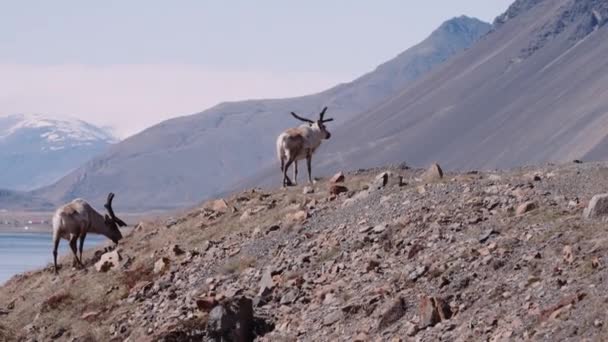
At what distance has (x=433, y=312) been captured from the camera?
54.5 feet

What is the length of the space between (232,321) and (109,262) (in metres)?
7.57

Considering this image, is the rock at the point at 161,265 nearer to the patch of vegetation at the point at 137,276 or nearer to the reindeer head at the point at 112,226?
the patch of vegetation at the point at 137,276

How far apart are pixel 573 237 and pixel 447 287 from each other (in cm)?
195

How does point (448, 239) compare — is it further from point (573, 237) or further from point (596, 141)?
point (596, 141)

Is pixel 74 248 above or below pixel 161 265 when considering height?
above

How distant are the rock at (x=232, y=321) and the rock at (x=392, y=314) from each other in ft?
8.70

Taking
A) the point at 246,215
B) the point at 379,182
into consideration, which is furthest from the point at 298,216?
the point at 246,215

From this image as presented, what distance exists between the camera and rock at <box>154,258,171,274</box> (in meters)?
23.4

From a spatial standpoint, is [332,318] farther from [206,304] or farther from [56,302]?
[56,302]

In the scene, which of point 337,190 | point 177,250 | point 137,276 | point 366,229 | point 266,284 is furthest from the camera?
point 337,190

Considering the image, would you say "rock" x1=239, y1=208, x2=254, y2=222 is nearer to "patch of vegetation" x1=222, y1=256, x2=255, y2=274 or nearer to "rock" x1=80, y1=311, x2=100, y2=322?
"patch of vegetation" x1=222, y1=256, x2=255, y2=274

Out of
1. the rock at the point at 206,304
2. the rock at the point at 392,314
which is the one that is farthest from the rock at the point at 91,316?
the rock at the point at 392,314

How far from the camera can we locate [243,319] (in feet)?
62.3

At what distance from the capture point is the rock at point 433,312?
16.6 metres
